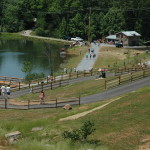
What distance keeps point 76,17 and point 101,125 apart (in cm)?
11049

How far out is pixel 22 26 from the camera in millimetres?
148875

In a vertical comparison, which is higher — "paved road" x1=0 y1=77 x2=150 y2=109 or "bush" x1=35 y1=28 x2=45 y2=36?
"bush" x1=35 y1=28 x2=45 y2=36

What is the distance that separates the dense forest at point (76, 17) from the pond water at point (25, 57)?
12.6 meters

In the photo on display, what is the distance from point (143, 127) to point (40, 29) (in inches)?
4840

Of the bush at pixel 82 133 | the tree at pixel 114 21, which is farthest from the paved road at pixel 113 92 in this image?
the tree at pixel 114 21

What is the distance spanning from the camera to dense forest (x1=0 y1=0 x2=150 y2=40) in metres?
109

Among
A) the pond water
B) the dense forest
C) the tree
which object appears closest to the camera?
the pond water

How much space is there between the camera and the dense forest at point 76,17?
109 metres

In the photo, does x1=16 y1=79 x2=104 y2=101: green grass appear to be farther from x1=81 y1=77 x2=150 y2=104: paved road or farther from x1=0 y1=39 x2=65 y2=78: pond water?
x1=0 y1=39 x2=65 y2=78: pond water

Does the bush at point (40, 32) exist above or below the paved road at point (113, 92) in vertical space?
above

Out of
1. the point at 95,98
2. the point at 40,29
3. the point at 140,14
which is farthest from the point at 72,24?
the point at 95,98

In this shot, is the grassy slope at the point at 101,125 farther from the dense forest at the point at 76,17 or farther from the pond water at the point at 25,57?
the dense forest at the point at 76,17

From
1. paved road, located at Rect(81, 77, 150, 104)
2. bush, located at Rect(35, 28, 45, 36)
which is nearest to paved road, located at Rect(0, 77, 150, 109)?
paved road, located at Rect(81, 77, 150, 104)

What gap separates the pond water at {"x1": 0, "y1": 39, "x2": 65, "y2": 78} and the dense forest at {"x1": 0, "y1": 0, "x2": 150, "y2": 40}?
12.6m
